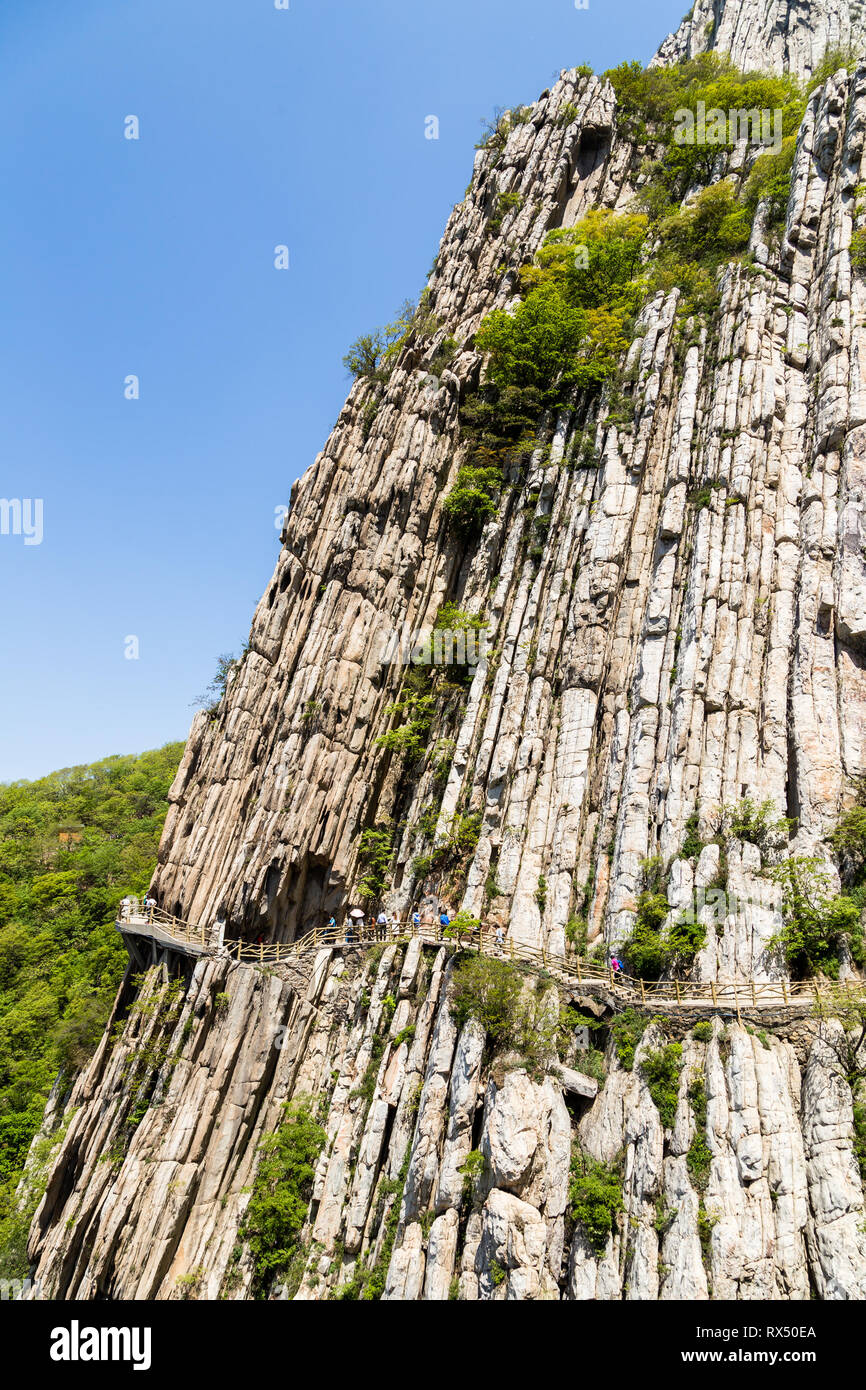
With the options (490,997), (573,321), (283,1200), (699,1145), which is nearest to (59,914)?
(283,1200)

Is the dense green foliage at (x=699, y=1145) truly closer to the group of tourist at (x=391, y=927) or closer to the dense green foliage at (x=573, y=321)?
the group of tourist at (x=391, y=927)

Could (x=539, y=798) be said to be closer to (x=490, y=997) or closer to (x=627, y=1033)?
(x=490, y=997)

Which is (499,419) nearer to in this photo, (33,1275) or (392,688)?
(392,688)

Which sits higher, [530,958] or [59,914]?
[59,914]

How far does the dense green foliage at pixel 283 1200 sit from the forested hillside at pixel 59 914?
15.8 meters

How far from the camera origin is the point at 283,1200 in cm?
1998

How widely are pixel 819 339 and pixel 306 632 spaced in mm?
23145

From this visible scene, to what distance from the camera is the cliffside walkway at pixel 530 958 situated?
1739 centimetres

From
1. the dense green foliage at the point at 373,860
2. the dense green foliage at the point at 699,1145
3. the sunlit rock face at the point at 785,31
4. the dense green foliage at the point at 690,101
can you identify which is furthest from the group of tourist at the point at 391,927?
the sunlit rock face at the point at 785,31

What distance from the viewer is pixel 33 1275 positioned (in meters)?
25.0

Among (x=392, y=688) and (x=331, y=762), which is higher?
(x=392, y=688)

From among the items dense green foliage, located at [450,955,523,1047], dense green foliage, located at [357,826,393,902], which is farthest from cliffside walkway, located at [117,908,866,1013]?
dense green foliage, located at [357,826,393,902]

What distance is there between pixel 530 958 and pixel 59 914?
146 ft

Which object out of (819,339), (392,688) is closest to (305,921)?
(392,688)
